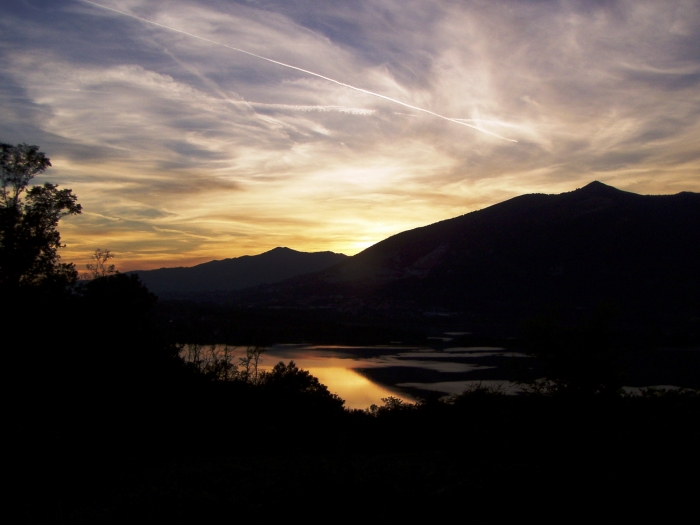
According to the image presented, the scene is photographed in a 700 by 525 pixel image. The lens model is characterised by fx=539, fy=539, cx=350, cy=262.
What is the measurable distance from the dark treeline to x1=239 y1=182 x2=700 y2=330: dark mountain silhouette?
40261mm

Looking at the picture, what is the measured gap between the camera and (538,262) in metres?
70.2

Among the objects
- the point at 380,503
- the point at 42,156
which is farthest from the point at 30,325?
the point at 380,503

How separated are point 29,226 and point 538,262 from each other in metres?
64.3

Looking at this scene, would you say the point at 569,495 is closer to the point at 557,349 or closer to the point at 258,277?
the point at 557,349

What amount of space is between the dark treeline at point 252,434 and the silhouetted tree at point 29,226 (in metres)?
0.04

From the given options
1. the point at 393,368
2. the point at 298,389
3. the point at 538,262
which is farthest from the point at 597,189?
the point at 298,389

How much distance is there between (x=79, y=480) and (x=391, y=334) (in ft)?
189

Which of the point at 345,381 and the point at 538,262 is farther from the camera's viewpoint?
the point at 538,262

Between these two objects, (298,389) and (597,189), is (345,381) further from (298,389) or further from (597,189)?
(597,189)

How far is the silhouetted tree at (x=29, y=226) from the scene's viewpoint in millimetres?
15320

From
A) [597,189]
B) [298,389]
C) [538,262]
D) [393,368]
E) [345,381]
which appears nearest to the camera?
[298,389]

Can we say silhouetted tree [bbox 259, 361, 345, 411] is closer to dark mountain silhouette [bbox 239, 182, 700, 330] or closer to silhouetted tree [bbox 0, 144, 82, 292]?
silhouetted tree [bbox 0, 144, 82, 292]

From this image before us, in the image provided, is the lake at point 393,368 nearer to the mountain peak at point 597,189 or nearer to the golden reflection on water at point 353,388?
the golden reflection on water at point 353,388

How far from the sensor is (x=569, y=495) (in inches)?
248
